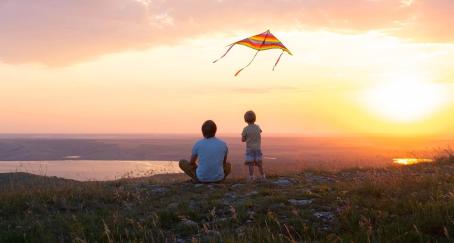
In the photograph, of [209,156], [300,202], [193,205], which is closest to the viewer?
[300,202]

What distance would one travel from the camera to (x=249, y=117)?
14273 mm

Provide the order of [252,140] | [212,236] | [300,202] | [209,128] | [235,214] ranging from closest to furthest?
1. [212,236]
2. [235,214]
3. [300,202]
4. [209,128]
5. [252,140]

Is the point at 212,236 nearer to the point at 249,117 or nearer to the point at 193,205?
the point at 193,205

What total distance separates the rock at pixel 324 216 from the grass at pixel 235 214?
16mm

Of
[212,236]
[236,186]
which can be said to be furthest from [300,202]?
[236,186]

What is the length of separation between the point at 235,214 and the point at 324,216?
5.74 ft

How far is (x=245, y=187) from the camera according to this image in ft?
37.0

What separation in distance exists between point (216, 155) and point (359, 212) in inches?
218

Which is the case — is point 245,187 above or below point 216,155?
below

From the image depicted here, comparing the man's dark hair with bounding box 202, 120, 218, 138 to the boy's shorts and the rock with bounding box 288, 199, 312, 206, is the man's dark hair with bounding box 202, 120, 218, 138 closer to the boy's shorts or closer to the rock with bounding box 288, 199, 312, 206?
the boy's shorts

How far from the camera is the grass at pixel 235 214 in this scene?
20.1 ft

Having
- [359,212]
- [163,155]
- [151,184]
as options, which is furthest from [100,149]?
[359,212]

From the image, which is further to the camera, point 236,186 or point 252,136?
point 252,136

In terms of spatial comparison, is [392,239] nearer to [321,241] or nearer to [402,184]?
[321,241]
